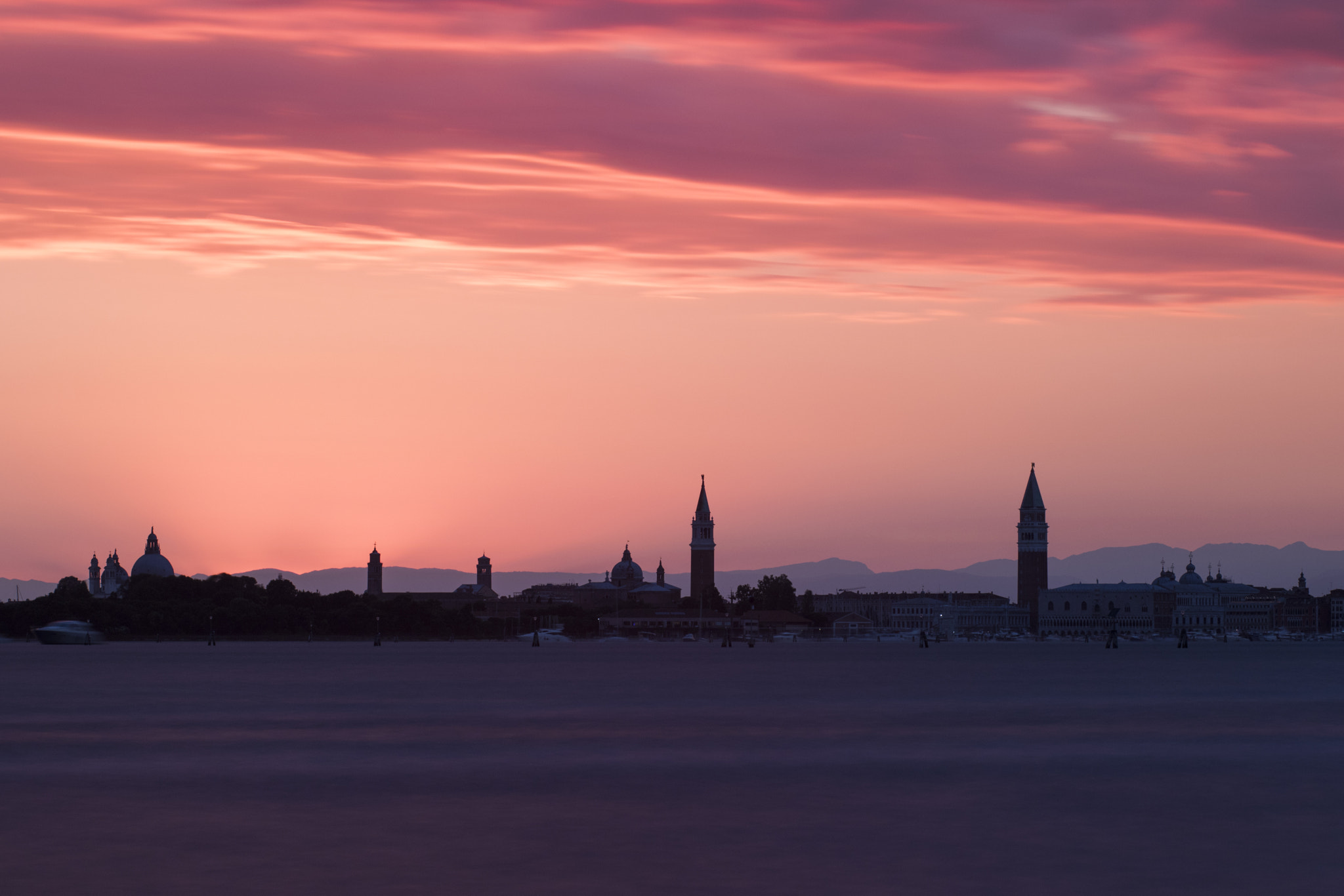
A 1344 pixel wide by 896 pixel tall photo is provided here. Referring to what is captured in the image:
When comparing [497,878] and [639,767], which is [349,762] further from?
[497,878]

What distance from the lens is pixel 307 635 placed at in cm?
19600

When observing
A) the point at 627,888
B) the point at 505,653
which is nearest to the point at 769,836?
the point at 627,888

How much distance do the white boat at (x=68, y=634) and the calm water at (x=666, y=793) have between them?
110 meters

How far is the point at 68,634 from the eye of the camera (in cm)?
17788

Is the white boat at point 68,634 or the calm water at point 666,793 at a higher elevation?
the white boat at point 68,634

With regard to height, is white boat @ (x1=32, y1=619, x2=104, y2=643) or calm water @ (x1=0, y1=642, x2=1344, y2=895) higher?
white boat @ (x1=32, y1=619, x2=104, y2=643)

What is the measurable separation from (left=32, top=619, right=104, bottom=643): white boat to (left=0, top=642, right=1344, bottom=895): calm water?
110090 millimetres

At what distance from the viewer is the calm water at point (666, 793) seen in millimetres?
23328

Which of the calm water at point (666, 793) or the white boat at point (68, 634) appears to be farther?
the white boat at point (68, 634)

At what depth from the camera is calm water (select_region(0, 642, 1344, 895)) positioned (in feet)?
76.5

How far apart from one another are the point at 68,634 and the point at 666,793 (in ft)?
515

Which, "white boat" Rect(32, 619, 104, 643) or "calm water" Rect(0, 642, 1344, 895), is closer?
"calm water" Rect(0, 642, 1344, 895)

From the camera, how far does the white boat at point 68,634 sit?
17750 centimetres

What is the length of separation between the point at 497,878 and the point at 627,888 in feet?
5.84
